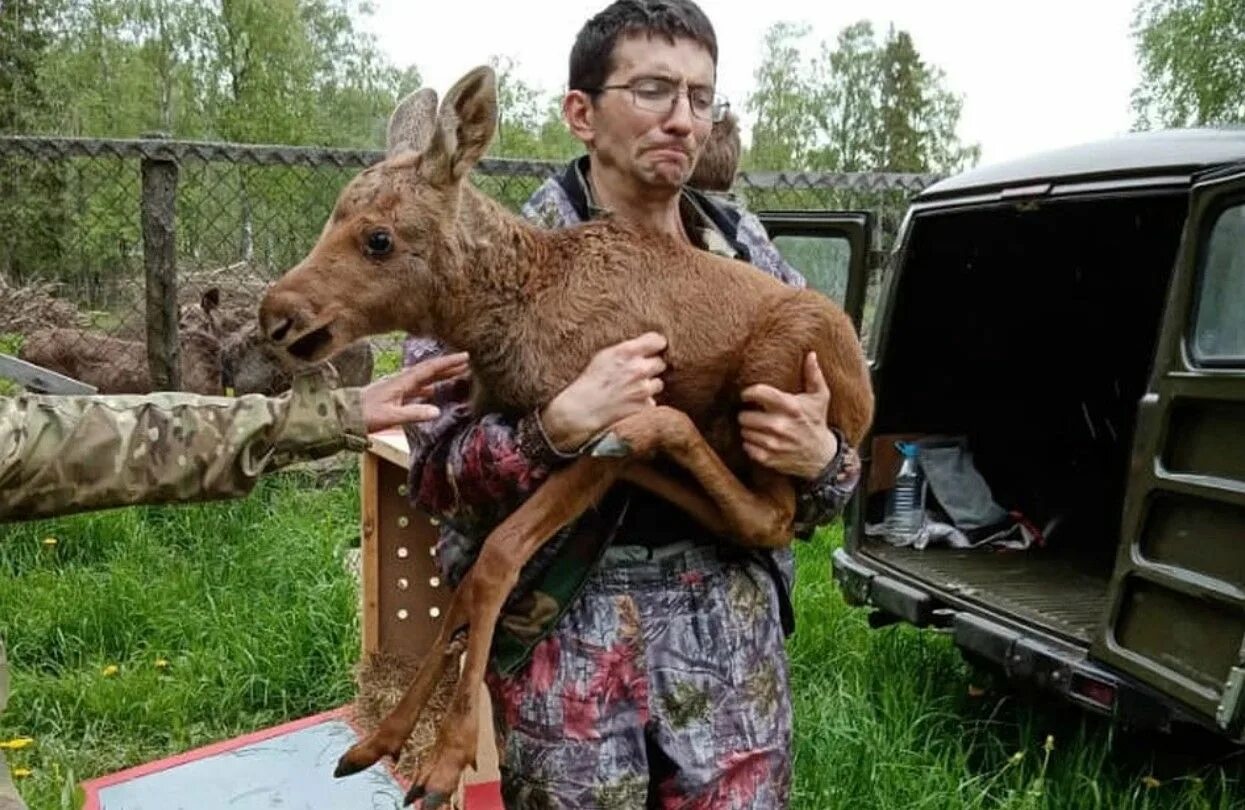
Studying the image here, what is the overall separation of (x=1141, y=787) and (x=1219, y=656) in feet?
3.20

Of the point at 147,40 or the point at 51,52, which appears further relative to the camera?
the point at 147,40

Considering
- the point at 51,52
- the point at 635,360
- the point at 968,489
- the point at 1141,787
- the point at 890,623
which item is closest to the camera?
the point at 635,360

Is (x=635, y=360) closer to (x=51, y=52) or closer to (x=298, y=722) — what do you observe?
(x=298, y=722)

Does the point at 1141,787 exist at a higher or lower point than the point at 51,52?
lower

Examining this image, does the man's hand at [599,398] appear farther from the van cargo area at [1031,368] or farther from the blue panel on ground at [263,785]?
the van cargo area at [1031,368]

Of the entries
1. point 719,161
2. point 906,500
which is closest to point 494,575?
point 719,161

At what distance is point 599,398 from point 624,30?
748 millimetres

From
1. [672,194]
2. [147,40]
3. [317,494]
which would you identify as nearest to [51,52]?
[147,40]

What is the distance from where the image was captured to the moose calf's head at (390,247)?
229 cm

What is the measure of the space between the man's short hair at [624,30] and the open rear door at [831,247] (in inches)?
105

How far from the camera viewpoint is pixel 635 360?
232cm

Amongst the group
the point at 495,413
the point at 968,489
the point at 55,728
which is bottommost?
the point at 55,728

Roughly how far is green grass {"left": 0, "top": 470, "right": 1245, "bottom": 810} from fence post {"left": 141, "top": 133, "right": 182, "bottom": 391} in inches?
29.0

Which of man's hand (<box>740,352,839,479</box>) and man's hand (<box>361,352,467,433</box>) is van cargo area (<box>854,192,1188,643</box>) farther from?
man's hand (<box>361,352,467,433</box>)
